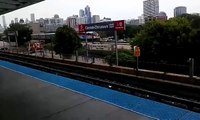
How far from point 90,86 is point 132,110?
4.02 m

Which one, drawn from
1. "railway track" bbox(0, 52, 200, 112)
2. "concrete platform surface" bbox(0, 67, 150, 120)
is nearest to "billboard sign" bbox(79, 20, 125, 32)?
"railway track" bbox(0, 52, 200, 112)

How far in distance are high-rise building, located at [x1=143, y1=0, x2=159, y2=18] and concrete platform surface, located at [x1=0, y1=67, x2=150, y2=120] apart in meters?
186

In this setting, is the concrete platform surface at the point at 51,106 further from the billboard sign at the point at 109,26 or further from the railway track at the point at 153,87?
the billboard sign at the point at 109,26

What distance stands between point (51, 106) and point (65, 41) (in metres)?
23.7

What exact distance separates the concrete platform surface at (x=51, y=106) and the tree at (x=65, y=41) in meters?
20.2

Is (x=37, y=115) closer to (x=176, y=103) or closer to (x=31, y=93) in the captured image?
(x=31, y=93)

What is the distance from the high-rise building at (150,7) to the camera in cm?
19188

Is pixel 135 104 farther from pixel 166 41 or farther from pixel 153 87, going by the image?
pixel 166 41

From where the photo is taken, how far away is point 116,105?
8883 millimetres

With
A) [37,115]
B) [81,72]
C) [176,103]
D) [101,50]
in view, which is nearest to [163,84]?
[176,103]

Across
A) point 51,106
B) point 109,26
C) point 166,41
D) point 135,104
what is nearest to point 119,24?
point 109,26

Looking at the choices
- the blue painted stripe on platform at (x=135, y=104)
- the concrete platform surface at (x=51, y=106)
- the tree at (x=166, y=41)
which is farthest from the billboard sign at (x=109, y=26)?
the tree at (x=166, y=41)

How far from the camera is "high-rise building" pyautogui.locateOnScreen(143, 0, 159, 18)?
19188cm

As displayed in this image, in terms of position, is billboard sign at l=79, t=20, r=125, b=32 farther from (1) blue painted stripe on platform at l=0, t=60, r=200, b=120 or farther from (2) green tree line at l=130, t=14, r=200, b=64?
(2) green tree line at l=130, t=14, r=200, b=64
